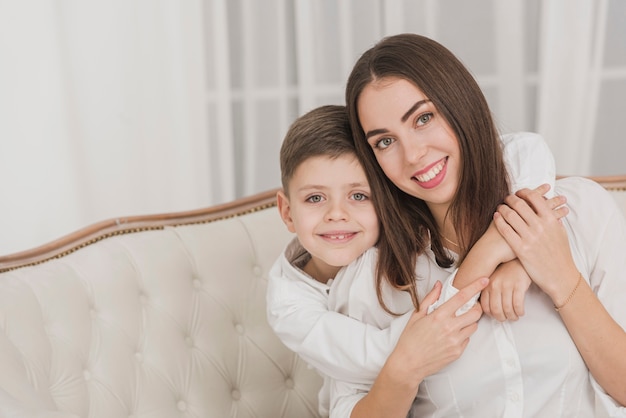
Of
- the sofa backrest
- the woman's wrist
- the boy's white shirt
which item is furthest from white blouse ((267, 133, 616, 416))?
the sofa backrest

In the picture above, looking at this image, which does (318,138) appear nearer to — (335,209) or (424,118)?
(335,209)

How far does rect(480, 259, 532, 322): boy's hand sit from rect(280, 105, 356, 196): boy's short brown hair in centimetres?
46

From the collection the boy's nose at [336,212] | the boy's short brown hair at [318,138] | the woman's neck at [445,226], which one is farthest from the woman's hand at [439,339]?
the boy's short brown hair at [318,138]

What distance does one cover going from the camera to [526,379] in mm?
1778

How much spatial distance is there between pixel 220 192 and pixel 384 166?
6.40 ft

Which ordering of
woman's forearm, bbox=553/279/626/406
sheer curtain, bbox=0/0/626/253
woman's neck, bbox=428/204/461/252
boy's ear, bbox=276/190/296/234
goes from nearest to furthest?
woman's forearm, bbox=553/279/626/406
woman's neck, bbox=428/204/461/252
boy's ear, bbox=276/190/296/234
sheer curtain, bbox=0/0/626/253

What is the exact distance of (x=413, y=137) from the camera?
5.79ft

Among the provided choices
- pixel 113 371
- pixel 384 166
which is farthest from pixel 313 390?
pixel 384 166

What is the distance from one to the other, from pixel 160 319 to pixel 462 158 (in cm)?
115

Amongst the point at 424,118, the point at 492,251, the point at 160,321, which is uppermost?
the point at 424,118

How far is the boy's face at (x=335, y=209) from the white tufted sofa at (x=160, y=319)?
2.28 ft

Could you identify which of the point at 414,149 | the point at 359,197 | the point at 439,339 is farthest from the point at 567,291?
the point at 359,197

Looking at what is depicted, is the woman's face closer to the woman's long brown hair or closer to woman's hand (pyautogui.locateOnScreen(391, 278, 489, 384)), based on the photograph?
the woman's long brown hair

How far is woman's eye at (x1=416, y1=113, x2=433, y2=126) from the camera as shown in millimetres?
1776
